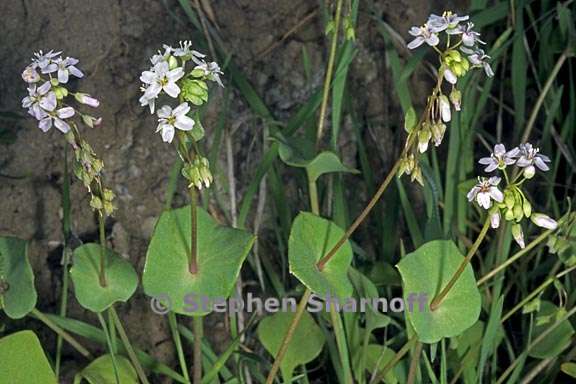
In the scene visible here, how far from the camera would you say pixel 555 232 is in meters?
1.40

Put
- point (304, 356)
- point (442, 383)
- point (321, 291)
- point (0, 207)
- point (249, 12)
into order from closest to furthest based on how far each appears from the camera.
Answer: point (321, 291) < point (442, 383) < point (304, 356) < point (0, 207) < point (249, 12)

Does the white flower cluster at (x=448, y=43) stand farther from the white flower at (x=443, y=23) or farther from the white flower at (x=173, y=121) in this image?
the white flower at (x=173, y=121)

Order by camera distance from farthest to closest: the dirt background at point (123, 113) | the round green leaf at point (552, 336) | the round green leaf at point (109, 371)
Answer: the dirt background at point (123, 113)
the round green leaf at point (552, 336)
the round green leaf at point (109, 371)

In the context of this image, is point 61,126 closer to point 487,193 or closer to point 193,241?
point 193,241

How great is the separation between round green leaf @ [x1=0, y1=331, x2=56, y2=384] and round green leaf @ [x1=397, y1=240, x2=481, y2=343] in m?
0.46

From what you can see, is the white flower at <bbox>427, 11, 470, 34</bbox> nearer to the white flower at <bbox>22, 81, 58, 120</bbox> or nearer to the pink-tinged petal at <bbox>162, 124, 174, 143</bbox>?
the pink-tinged petal at <bbox>162, 124, 174, 143</bbox>

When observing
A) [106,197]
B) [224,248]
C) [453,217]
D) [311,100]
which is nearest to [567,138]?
[453,217]

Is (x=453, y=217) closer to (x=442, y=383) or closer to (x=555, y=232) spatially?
(x=555, y=232)

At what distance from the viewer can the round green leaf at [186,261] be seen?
1.15m

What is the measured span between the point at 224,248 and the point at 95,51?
1.66 feet

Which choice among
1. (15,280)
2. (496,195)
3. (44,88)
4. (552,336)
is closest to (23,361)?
(15,280)

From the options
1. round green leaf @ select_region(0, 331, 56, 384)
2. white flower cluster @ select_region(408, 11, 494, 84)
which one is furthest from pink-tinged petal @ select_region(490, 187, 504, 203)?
round green leaf @ select_region(0, 331, 56, 384)

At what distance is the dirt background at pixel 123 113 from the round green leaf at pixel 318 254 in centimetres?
35

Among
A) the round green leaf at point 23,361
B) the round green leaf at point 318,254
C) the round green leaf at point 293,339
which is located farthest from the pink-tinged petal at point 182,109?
the round green leaf at point 293,339
